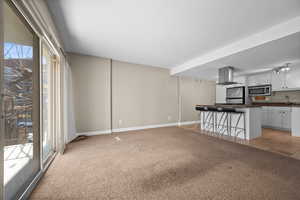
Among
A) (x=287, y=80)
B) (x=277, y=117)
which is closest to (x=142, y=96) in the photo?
(x=277, y=117)

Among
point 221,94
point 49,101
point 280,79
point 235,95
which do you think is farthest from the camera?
point 221,94

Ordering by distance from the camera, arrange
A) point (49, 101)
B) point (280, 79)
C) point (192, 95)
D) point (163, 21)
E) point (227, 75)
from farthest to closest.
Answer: point (192, 95)
point (280, 79)
point (227, 75)
point (49, 101)
point (163, 21)

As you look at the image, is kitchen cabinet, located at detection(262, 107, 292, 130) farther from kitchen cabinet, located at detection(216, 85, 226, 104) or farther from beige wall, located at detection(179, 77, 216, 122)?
beige wall, located at detection(179, 77, 216, 122)

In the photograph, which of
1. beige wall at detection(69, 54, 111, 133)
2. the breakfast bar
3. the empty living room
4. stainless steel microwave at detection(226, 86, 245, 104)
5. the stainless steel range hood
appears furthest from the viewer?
stainless steel microwave at detection(226, 86, 245, 104)

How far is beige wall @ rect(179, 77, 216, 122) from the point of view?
5.08 metres

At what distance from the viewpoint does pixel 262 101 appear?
189 inches

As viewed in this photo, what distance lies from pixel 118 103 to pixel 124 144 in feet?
5.09

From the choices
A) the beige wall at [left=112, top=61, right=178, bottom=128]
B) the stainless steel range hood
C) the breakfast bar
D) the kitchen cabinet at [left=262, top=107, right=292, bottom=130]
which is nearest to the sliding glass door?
the beige wall at [left=112, top=61, right=178, bottom=128]

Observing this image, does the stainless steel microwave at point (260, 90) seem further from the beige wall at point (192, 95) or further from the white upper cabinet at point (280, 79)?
the beige wall at point (192, 95)

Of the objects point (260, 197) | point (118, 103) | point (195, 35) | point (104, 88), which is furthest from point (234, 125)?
point (104, 88)

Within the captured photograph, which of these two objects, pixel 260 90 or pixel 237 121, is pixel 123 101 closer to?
pixel 237 121

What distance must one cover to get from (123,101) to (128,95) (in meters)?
0.28

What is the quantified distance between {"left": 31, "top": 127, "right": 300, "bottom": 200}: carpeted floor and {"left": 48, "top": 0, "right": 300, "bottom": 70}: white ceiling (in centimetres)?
235

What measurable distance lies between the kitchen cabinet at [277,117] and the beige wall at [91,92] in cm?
604
